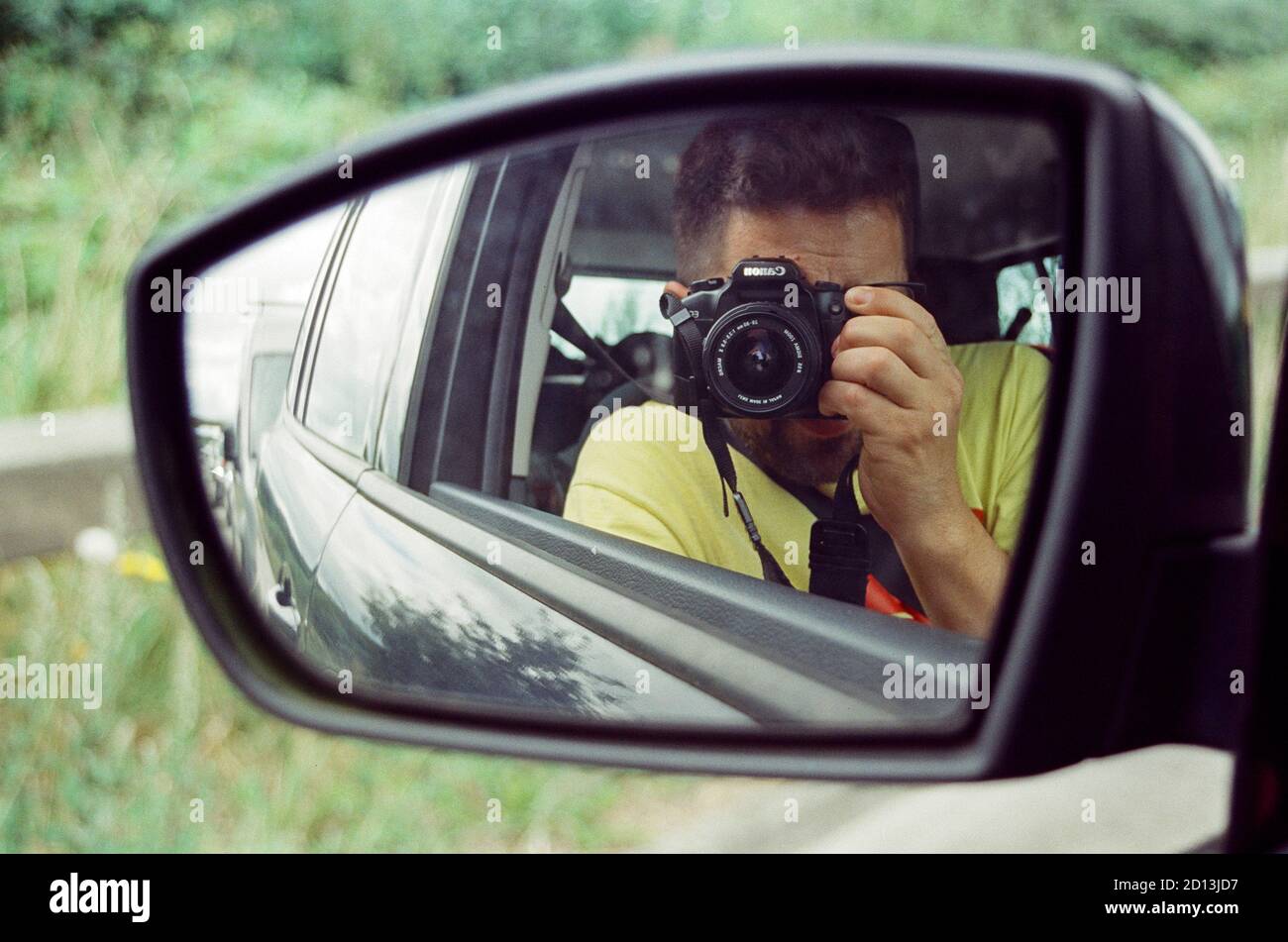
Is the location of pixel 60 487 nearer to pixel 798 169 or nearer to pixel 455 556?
pixel 455 556

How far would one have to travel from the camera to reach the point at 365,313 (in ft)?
5.89

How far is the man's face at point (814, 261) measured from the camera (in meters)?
1.15

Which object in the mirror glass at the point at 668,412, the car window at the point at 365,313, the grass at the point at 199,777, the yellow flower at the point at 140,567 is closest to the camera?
the mirror glass at the point at 668,412

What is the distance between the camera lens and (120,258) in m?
5.32

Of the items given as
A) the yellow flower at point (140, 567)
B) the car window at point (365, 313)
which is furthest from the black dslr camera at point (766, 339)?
the yellow flower at point (140, 567)

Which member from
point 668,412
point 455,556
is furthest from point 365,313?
point 668,412

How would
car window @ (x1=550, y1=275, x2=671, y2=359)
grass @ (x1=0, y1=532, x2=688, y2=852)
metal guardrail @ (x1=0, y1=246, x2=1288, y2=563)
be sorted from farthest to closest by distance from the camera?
metal guardrail @ (x1=0, y1=246, x2=1288, y2=563)
grass @ (x1=0, y1=532, x2=688, y2=852)
car window @ (x1=550, y1=275, x2=671, y2=359)

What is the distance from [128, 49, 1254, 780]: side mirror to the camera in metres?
1.02

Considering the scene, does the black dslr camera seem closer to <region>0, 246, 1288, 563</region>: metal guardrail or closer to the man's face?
the man's face

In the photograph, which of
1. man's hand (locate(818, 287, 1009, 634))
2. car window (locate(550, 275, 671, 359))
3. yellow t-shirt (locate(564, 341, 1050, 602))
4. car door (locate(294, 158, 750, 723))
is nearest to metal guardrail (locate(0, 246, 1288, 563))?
car door (locate(294, 158, 750, 723))

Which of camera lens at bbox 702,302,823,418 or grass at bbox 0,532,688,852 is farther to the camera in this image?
grass at bbox 0,532,688,852

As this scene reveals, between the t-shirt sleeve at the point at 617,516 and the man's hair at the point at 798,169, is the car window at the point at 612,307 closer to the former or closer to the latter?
the man's hair at the point at 798,169

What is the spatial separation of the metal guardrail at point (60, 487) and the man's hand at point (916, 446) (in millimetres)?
3297
